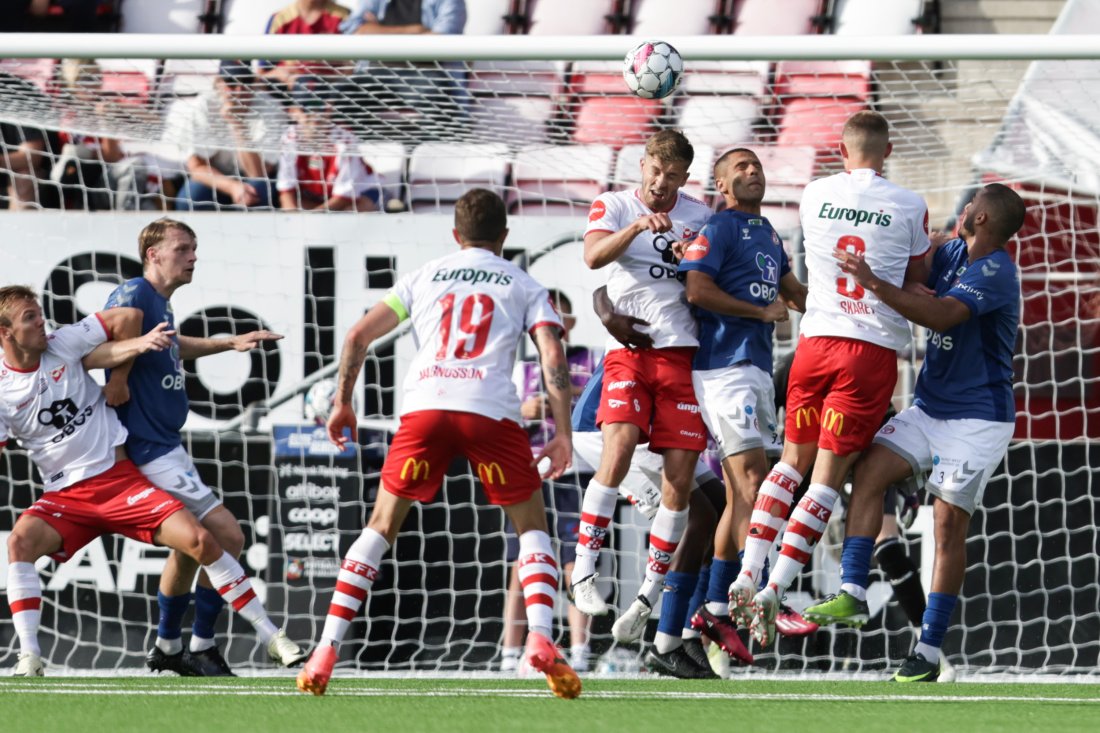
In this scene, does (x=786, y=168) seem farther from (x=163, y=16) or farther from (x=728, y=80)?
(x=163, y=16)

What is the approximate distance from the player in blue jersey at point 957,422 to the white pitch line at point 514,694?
2.64 feet

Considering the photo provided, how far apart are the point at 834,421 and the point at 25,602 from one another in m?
3.59

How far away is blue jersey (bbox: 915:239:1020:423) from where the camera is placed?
6.19 meters

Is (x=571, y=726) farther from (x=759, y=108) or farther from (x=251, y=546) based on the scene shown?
(x=759, y=108)

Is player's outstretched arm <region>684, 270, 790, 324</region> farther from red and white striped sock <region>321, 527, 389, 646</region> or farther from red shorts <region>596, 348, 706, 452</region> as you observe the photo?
red and white striped sock <region>321, 527, 389, 646</region>

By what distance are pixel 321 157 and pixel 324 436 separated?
2926 millimetres

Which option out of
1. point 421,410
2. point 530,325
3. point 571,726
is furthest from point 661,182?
point 571,726

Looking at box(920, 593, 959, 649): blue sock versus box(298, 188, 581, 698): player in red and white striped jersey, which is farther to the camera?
box(920, 593, 959, 649): blue sock

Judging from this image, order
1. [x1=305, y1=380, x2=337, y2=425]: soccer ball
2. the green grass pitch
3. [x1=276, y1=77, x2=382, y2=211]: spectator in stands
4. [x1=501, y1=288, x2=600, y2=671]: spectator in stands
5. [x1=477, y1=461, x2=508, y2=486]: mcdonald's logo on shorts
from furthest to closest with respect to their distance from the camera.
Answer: [x1=276, y1=77, x2=382, y2=211]: spectator in stands
[x1=305, y1=380, x2=337, y2=425]: soccer ball
[x1=501, y1=288, x2=600, y2=671]: spectator in stands
[x1=477, y1=461, x2=508, y2=486]: mcdonald's logo on shorts
the green grass pitch

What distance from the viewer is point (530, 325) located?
5504 mm

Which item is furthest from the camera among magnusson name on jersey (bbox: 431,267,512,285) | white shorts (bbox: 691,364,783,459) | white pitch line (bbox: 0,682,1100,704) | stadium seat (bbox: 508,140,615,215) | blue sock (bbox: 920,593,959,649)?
stadium seat (bbox: 508,140,615,215)

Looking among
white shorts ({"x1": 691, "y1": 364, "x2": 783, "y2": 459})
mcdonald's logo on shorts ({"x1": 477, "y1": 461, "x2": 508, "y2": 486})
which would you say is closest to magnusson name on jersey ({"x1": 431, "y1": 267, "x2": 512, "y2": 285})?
mcdonald's logo on shorts ({"x1": 477, "y1": 461, "x2": 508, "y2": 486})

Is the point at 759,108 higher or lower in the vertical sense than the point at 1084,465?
higher

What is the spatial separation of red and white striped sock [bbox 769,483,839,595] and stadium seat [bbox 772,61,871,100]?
134 inches
